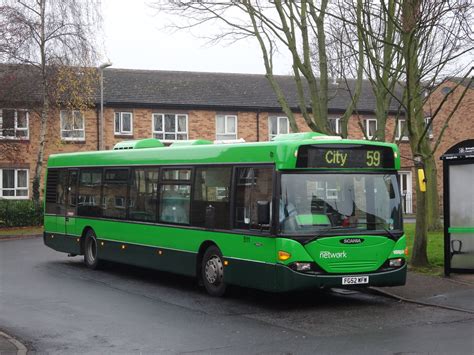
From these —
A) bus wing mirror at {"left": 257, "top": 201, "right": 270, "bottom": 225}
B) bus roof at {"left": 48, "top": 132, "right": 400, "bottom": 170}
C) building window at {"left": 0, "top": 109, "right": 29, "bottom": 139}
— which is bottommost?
bus wing mirror at {"left": 257, "top": 201, "right": 270, "bottom": 225}

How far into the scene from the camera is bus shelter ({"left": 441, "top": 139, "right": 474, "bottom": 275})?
13.8 meters

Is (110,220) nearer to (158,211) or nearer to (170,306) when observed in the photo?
(158,211)

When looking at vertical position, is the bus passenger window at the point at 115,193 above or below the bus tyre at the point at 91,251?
above

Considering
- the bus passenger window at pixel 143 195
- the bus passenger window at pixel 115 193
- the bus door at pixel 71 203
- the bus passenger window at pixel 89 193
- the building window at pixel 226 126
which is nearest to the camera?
the bus passenger window at pixel 143 195

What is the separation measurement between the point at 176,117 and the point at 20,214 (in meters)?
12.1

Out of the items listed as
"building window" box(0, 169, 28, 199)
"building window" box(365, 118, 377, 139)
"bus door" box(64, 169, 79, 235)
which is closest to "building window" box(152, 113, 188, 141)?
"building window" box(0, 169, 28, 199)

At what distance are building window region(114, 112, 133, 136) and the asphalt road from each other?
2643cm

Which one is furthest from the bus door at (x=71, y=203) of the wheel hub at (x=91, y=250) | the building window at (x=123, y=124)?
the building window at (x=123, y=124)

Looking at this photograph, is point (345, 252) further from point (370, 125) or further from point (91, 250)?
point (370, 125)

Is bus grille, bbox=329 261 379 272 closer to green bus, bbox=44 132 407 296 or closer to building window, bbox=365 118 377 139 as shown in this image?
green bus, bbox=44 132 407 296

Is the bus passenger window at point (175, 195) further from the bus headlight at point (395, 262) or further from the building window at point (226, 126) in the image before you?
the building window at point (226, 126)

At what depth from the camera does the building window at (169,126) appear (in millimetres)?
41844

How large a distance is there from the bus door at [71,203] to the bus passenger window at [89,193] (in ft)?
0.82

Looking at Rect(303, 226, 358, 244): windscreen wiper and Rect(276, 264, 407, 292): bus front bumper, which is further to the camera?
Rect(303, 226, 358, 244): windscreen wiper
